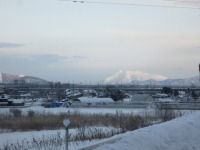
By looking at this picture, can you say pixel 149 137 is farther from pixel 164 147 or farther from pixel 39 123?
pixel 39 123

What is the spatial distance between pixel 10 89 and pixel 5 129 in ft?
527

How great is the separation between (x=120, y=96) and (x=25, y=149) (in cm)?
10578

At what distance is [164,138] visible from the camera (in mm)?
11852

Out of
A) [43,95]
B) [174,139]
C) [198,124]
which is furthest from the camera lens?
[43,95]

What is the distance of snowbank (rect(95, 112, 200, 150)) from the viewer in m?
10.3

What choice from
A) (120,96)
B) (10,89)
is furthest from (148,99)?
(10,89)

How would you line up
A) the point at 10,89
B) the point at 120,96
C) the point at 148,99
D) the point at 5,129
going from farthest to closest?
the point at 10,89
the point at 120,96
the point at 148,99
the point at 5,129

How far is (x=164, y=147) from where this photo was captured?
36.7ft

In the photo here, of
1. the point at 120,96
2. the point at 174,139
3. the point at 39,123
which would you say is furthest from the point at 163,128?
the point at 120,96

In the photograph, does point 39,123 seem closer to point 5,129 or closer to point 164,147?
point 5,129

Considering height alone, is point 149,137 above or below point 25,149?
above

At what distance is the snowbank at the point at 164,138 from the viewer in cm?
1032

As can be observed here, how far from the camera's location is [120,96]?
394ft

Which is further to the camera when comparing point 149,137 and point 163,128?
point 163,128
